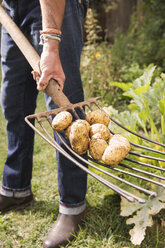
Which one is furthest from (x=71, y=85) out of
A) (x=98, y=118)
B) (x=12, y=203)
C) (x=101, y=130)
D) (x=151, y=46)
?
(x=151, y=46)

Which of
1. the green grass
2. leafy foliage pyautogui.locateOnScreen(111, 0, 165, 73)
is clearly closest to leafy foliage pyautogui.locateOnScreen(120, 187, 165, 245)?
the green grass

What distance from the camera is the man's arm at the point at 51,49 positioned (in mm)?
1323

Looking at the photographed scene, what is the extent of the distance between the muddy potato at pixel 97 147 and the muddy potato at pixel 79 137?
4cm

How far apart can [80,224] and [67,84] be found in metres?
0.96

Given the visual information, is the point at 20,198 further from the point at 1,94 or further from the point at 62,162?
the point at 1,94

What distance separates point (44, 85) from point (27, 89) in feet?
2.00

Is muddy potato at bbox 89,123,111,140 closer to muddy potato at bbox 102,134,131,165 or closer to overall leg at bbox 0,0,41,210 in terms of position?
muddy potato at bbox 102,134,131,165

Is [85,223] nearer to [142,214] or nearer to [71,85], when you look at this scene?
[142,214]

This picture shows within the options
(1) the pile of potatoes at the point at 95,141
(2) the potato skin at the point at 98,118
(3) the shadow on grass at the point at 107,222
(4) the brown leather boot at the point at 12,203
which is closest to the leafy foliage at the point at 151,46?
(3) the shadow on grass at the point at 107,222

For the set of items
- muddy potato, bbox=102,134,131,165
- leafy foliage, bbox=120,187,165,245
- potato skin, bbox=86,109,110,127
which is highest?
potato skin, bbox=86,109,110,127

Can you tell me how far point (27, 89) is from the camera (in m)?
1.91

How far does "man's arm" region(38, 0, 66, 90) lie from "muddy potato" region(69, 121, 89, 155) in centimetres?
29

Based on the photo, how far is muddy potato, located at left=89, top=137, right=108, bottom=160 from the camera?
1159 millimetres

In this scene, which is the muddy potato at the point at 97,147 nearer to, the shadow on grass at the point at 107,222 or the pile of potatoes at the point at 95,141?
the pile of potatoes at the point at 95,141
